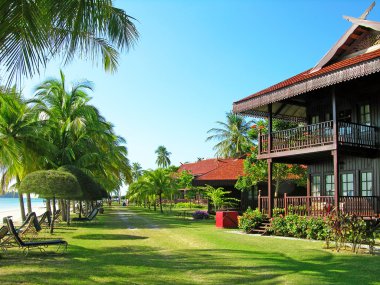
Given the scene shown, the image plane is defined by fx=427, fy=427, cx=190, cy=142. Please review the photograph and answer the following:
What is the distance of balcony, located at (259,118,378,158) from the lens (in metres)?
15.7

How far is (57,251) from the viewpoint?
1155 centimetres

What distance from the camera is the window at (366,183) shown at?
16.6 meters

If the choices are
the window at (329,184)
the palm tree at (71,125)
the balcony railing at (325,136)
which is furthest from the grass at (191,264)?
the palm tree at (71,125)

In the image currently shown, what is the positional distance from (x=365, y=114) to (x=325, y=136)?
2.22 metres

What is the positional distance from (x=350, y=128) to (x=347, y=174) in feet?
7.37

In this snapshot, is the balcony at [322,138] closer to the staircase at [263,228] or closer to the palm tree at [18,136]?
the staircase at [263,228]

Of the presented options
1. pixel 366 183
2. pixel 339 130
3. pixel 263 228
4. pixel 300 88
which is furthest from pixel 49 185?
pixel 366 183

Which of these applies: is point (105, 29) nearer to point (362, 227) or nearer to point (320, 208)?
point (362, 227)

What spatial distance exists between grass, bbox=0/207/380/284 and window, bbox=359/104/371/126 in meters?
5.81

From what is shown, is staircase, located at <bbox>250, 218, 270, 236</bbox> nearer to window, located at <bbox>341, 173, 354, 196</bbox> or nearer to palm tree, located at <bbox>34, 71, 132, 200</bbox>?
window, located at <bbox>341, 173, 354, 196</bbox>

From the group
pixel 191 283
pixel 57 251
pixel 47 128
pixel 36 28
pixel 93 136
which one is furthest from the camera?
pixel 93 136

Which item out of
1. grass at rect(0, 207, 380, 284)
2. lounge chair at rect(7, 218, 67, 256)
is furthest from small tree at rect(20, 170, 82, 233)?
lounge chair at rect(7, 218, 67, 256)

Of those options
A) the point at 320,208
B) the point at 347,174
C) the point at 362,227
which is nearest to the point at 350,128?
the point at 347,174

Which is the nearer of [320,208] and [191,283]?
[191,283]
